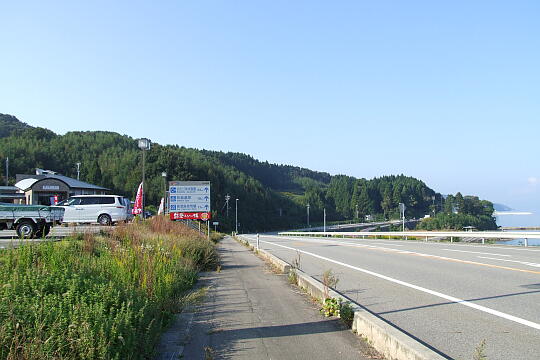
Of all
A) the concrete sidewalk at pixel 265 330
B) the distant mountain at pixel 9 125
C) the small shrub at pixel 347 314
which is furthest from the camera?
the distant mountain at pixel 9 125

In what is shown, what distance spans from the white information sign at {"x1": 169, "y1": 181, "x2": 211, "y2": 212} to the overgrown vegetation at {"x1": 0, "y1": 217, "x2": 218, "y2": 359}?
16.9 m

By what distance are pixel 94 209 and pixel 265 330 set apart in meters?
22.8

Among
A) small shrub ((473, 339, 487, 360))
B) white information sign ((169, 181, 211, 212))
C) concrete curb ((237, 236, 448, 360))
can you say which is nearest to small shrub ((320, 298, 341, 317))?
concrete curb ((237, 236, 448, 360))

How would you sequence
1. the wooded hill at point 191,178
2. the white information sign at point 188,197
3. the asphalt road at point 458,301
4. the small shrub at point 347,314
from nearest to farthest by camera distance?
the asphalt road at point 458,301 < the small shrub at point 347,314 < the white information sign at point 188,197 < the wooded hill at point 191,178

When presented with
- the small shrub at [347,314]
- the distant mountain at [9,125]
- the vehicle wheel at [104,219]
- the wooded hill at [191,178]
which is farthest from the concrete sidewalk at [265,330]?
the distant mountain at [9,125]

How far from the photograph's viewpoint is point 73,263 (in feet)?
23.4

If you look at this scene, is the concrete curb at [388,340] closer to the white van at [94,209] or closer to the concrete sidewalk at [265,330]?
the concrete sidewalk at [265,330]

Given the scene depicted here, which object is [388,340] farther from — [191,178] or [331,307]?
[191,178]

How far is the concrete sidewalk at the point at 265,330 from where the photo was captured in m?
5.58

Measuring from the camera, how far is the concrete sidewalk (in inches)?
220

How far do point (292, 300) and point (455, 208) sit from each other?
400 feet

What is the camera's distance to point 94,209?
2677 centimetres

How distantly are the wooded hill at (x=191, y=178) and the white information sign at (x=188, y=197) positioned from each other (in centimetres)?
6348

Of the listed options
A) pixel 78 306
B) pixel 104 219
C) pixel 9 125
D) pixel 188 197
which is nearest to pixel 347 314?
pixel 78 306
